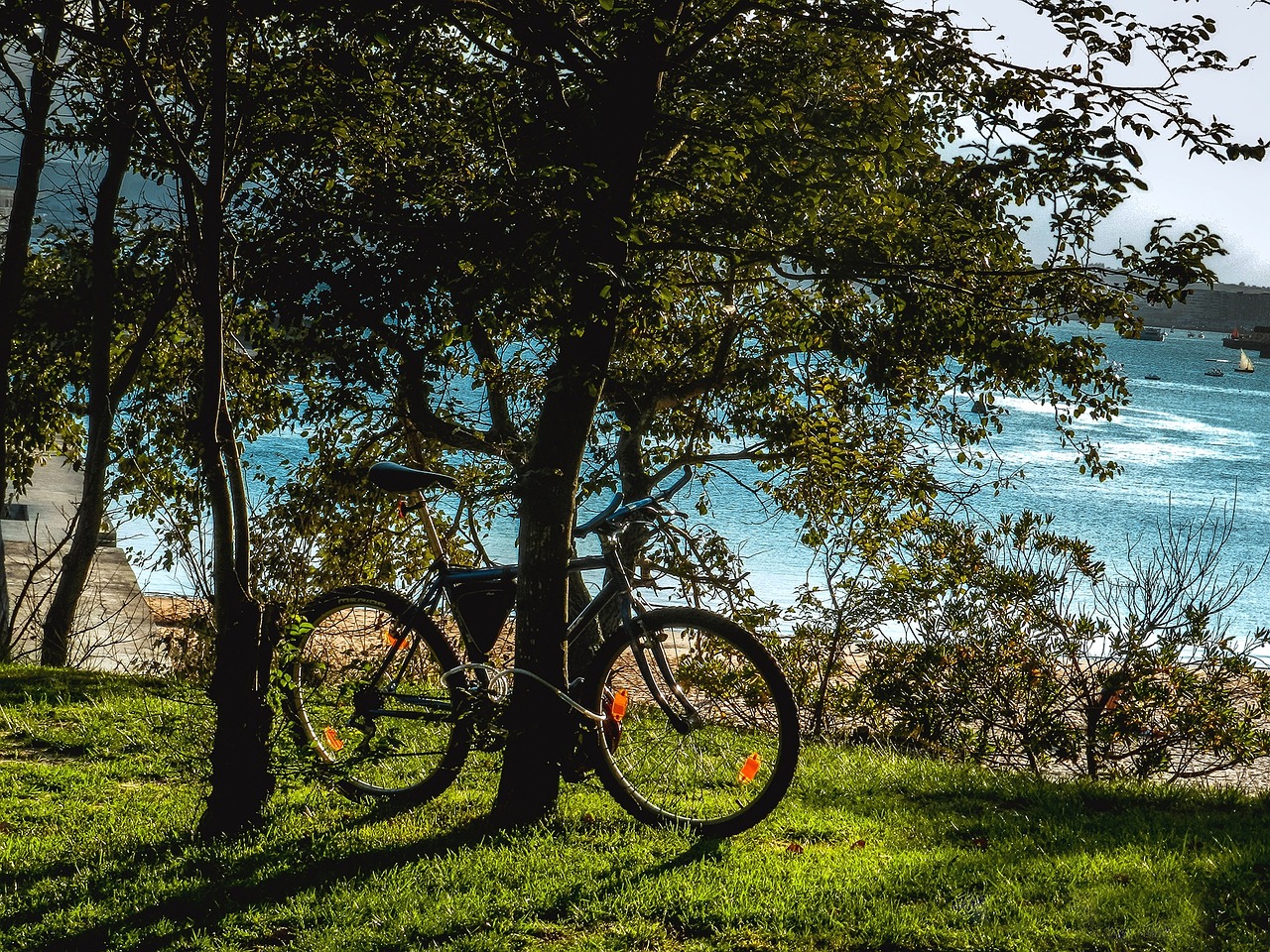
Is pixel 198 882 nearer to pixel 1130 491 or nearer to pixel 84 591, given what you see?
pixel 84 591

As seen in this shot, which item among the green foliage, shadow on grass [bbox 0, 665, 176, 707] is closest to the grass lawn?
shadow on grass [bbox 0, 665, 176, 707]

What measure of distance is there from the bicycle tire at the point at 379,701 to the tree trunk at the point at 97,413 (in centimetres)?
482

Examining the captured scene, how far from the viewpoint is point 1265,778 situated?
1005 centimetres

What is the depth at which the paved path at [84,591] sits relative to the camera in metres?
10.9

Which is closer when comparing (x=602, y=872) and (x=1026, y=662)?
(x=602, y=872)

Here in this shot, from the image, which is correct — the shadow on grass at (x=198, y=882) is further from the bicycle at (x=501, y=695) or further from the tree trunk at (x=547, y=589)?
the bicycle at (x=501, y=695)

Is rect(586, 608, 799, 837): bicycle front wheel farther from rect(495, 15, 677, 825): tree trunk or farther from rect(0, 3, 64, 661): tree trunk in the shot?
rect(0, 3, 64, 661): tree trunk

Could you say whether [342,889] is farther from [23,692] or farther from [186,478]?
[186,478]

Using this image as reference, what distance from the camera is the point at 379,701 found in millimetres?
5168

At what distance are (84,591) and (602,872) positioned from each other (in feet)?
37.2

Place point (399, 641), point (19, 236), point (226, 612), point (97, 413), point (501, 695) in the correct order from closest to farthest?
point (226, 612)
point (501, 695)
point (399, 641)
point (19, 236)
point (97, 413)

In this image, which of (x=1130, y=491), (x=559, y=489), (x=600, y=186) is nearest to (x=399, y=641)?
(x=559, y=489)

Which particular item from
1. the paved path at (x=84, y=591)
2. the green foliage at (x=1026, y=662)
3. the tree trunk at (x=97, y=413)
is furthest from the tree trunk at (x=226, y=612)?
the tree trunk at (x=97, y=413)

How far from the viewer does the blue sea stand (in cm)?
2461
